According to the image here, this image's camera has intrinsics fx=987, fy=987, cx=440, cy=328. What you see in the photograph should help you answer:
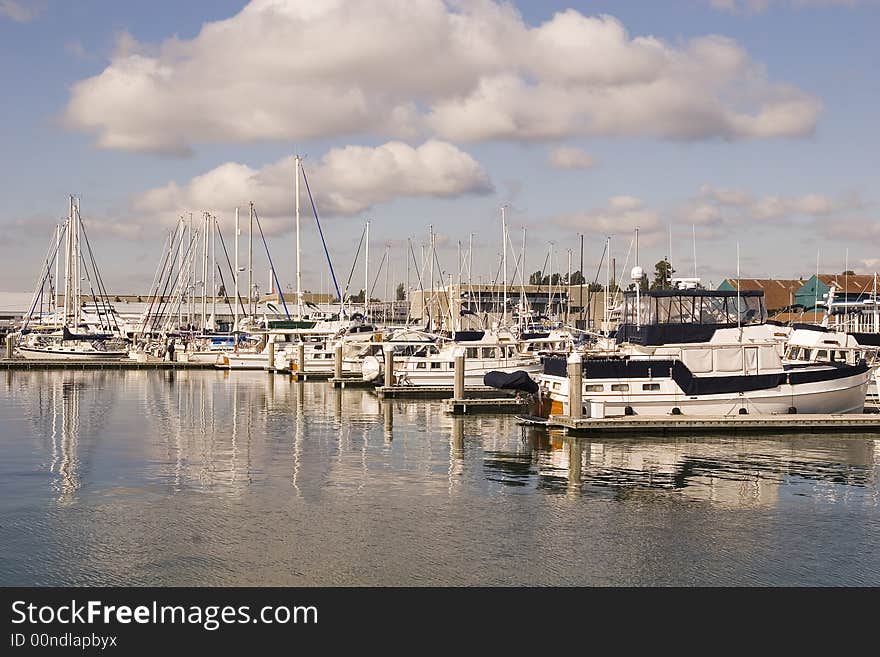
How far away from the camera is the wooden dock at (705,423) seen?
40656 mm

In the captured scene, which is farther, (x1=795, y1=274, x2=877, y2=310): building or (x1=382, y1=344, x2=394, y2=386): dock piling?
(x1=795, y1=274, x2=877, y2=310): building

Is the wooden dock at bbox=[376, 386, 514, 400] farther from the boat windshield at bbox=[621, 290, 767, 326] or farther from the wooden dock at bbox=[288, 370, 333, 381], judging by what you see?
the wooden dock at bbox=[288, 370, 333, 381]

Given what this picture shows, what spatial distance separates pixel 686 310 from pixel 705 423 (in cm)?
1023

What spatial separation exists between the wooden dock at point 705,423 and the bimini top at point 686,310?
7414 mm

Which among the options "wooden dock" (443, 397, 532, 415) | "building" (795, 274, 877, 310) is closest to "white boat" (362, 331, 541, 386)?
"wooden dock" (443, 397, 532, 415)

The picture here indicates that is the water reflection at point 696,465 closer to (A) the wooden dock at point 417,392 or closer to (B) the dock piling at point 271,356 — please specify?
(A) the wooden dock at point 417,392

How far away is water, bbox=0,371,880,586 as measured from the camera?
2177cm

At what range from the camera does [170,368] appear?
94.4m

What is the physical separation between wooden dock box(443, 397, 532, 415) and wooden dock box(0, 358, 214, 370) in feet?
160

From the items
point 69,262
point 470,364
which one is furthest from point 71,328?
point 470,364

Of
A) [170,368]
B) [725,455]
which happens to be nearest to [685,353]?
[725,455]

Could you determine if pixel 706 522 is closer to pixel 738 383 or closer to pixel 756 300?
pixel 738 383

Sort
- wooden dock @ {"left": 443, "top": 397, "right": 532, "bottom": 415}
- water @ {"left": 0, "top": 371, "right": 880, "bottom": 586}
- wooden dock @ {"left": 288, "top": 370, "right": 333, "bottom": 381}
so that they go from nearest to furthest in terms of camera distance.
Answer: water @ {"left": 0, "top": 371, "right": 880, "bottom": 586}
wooden dock @ {"left": 443, "top": 397, "right": 532, "bottom": 415}
wooden dock @ {"left": 288, "top": 370, "right": 333, "bottom": 381}
